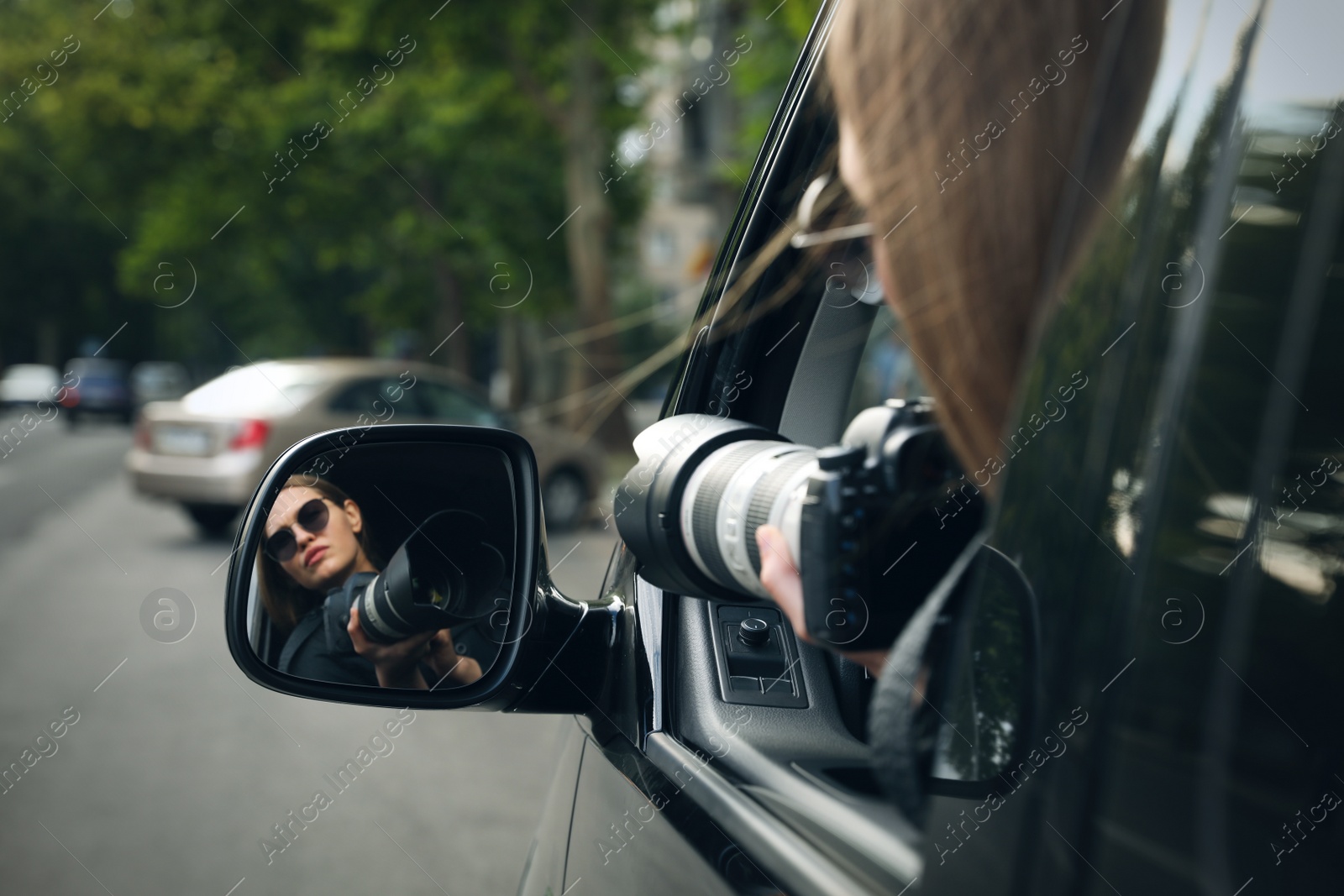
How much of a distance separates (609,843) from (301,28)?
22616mm

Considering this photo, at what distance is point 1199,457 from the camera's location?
0.65 m

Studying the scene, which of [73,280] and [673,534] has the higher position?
[673,534]

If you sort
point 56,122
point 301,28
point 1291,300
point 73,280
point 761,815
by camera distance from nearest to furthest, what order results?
point 1291,300, point 761,815, point 301,28, point 56,122, point 73,280

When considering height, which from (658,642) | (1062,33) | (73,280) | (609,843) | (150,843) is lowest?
(73,280)

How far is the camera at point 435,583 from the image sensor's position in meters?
→ 1.37

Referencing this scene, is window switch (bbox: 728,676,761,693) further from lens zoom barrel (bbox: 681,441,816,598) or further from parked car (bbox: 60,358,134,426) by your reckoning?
parked car (bbox: 60,358,134,426)

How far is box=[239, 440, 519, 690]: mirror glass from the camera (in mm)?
1395

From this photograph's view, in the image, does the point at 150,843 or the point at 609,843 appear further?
the point at 150,843

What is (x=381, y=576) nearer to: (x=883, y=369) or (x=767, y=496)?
(x=767, y=496)

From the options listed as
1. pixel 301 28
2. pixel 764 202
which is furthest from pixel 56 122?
pixel 764 202

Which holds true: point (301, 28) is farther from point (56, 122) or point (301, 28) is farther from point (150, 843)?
point (150, 843)

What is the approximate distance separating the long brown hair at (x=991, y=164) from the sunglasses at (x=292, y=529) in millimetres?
879

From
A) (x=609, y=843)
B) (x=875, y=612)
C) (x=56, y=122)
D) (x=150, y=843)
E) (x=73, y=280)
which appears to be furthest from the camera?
(x=73, y=280)

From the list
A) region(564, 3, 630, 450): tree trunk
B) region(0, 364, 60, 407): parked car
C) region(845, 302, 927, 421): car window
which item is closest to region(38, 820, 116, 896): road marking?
region(845, 302, 927, 421): car window
